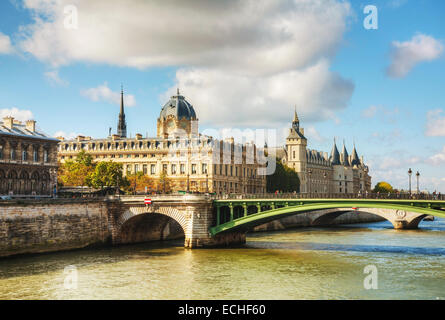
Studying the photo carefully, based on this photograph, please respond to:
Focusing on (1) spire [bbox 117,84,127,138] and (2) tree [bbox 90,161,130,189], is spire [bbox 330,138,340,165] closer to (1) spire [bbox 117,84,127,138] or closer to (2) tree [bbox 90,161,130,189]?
(1) spire [bbox 117,84,127,138]

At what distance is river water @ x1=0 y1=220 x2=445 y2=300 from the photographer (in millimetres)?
29422

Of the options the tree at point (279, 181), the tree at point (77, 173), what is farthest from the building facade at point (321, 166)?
the tree at point (77, 173)

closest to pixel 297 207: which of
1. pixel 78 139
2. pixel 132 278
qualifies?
pixel 132 278

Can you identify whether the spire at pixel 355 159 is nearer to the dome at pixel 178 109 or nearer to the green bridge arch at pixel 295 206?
the dome at pixel 178 109

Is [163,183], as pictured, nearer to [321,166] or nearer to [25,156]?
[25,156]

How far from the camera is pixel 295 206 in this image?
45438 millimetres

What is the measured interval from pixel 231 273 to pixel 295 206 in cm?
1219

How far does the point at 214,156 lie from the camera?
85250mm

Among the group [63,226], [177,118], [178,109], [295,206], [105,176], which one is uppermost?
[178,109]

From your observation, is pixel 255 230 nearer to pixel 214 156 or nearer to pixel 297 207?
pixel 214 156

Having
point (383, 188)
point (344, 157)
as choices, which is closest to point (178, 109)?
point (344, 157)
